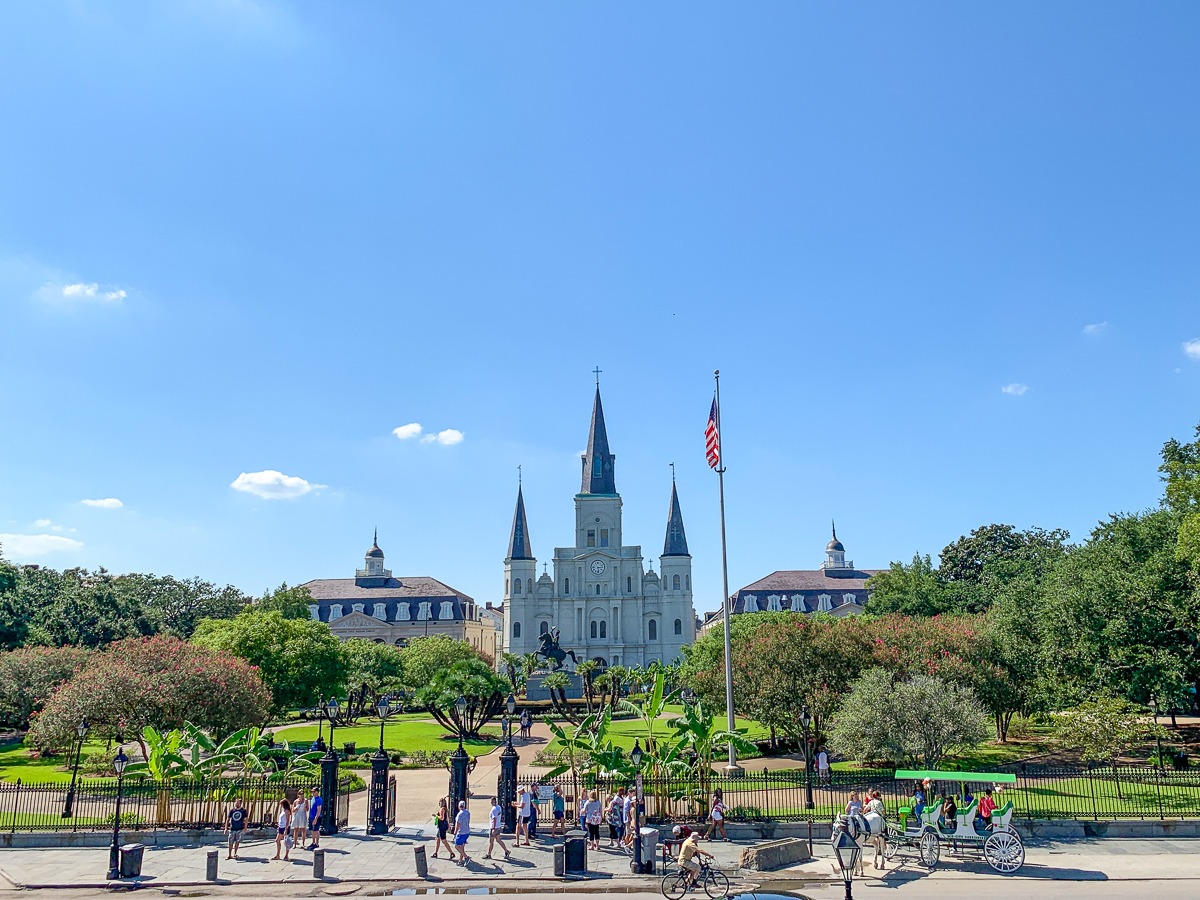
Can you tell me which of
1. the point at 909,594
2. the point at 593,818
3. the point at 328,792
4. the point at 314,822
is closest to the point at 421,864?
the point at 314,822

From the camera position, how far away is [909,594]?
206 ft

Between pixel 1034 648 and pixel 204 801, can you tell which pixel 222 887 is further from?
pixel 1034 648

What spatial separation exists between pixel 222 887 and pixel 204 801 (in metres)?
6.07

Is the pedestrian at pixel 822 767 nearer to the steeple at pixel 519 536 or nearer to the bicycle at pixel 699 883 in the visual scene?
the bicycle at pixel 699 883

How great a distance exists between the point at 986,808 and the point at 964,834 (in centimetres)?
90

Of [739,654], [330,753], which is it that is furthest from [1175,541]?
[330,753]

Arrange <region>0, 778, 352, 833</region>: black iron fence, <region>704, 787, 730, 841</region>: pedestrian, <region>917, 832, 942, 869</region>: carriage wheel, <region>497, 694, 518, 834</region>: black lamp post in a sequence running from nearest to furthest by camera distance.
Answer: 1. <region>917, 832, 942, 869</region>: carriage wheel
2. <region>704, 787, 730, 841</region>: pedestrian
3. <region>497, 694, 518, 834</region>: black lamp post
4. <region>0, 778, 352, 833</region>: black iron fence

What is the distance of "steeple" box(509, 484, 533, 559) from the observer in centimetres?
10555

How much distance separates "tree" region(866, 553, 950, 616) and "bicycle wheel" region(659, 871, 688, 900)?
4902cm

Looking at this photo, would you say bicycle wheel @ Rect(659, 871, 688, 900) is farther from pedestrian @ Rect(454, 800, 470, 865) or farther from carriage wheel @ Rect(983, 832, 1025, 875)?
carriage wheel @ Rect(983, 832, 1025, 875)

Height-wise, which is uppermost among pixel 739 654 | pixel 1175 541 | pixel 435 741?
pixel 1175 541

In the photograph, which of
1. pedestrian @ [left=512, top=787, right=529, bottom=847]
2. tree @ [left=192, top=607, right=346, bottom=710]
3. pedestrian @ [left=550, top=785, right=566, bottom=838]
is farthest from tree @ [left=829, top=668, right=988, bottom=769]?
tree @ [left=192, top=607, right=346, bottom=710]

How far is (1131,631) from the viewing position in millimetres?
31375

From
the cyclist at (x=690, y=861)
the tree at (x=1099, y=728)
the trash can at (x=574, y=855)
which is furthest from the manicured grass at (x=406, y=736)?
the tree at (x=1099, y=728)
